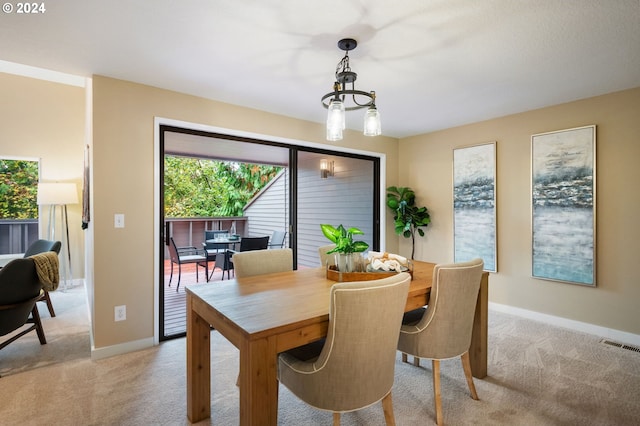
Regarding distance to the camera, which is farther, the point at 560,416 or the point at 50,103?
the point at 50,103

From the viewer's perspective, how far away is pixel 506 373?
250 cm

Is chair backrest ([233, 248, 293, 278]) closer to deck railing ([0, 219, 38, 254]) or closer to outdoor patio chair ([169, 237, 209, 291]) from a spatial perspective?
outdoor patio chair ([169, 237, 209, 291])

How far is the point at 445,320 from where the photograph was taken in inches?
76.2

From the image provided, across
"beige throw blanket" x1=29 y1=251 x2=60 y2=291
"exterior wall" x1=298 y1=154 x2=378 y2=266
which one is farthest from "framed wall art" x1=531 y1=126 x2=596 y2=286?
"beige throw blanket" x1=29 y1=251 x2=60 y2=291

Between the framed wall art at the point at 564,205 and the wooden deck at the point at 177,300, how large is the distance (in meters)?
3.58

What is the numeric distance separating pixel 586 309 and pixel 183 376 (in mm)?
3947

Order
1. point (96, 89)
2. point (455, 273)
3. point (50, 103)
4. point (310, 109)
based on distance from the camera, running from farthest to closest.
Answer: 1. point (50, 103)
2. point (310, 109)
3. point (96, 89)
4. point (455, 273)

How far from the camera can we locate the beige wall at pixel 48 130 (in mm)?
4555

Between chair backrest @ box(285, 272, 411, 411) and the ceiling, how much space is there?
1.57 m

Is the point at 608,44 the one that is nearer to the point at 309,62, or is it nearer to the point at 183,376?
the point at 309,62

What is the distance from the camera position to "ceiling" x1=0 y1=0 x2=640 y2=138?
73.5 inches

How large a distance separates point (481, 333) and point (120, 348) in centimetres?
301

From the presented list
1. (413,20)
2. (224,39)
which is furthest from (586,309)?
(224,39)

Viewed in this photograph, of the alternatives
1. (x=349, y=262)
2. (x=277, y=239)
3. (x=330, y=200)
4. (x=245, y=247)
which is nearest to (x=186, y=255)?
(x=245, y=247)
